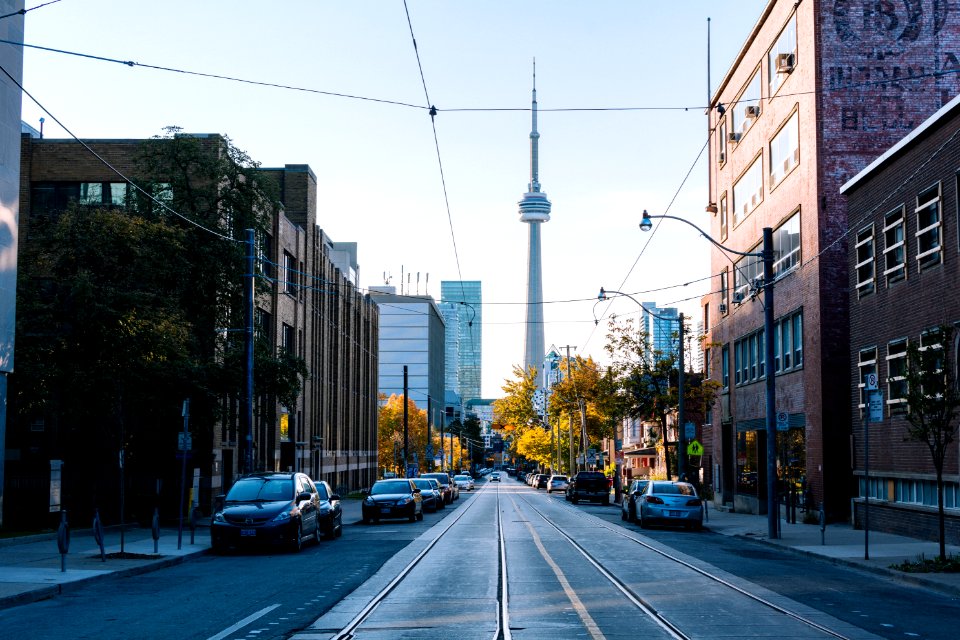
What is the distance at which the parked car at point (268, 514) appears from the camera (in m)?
22.2

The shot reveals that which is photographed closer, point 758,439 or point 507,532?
point 507,532

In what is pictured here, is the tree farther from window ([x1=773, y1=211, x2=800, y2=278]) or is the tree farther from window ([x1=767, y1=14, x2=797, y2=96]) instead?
window ([x1=767, y1=14, x2=797, y2=96])

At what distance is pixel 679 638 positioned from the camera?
10.8m

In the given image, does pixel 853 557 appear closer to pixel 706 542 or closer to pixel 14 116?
pixel 706 542

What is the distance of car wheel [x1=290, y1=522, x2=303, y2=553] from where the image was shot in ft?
74.2

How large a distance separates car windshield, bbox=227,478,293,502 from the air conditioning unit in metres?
23.5

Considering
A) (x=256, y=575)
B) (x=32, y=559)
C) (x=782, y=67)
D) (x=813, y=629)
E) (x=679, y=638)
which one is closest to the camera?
(x=679, y=638)

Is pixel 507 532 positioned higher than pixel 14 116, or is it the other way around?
pixel 14 116

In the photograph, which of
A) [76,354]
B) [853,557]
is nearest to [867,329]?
[853,557]

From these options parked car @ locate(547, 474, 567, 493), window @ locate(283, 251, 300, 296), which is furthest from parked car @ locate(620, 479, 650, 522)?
parked car @ locate(547, 474, 567, 493)

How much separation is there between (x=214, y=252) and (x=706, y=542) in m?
16.8

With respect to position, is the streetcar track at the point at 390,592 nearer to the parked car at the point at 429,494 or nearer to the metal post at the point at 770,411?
the metal post at the point at 770,411

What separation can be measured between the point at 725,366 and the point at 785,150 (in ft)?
45.3

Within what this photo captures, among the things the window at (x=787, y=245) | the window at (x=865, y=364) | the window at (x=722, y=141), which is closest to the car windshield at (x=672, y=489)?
the window at (x=865, y=364)
